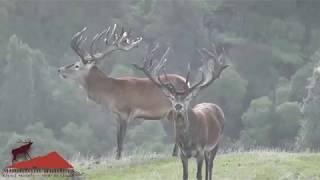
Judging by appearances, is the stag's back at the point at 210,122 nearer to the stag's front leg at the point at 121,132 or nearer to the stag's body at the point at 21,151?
the stag's body at the point at 21,151

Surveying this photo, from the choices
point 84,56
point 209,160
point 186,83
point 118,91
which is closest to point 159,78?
point 186,83

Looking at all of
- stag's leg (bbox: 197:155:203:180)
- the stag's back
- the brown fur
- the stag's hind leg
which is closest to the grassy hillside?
the stag's hind leg

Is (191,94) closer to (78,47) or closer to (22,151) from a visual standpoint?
(22,151)

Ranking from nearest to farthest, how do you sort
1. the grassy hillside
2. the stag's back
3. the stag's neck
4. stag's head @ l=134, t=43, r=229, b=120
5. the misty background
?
stag's head @ l=134, t=43, r=229, b=120, the stag's back, the grassy hillside, the stag's neck, the misty background

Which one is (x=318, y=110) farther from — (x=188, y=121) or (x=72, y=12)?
(x=72, y=12)

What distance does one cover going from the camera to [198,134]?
14711 millimetres

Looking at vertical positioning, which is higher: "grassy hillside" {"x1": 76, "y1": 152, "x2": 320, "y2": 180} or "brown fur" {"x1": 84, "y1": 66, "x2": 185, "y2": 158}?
"brown fur" {"x1": 84, "y1": 66, "x2": 185, "y2": 158}

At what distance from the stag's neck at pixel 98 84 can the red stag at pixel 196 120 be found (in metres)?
4.30

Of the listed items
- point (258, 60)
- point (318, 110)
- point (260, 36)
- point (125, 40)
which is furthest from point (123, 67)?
point (125, 40)

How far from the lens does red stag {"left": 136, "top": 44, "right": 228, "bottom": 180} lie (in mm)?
14336

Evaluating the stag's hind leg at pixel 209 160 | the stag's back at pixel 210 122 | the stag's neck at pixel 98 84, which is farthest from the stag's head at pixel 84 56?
the stag's hind leg at pixel 209 160

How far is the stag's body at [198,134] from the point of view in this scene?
47.4 feet

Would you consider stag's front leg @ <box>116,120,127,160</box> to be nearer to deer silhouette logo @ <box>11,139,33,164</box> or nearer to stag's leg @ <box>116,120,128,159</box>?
stag's leg @ <box>116,120,128,159</box>

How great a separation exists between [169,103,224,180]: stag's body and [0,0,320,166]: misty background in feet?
96.7
